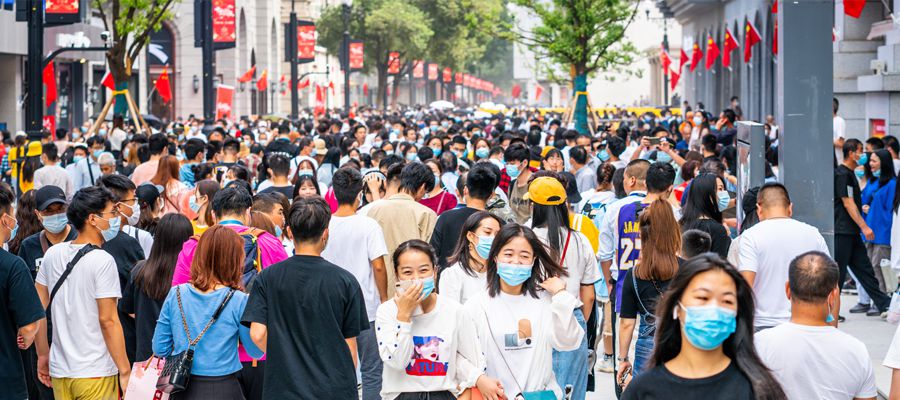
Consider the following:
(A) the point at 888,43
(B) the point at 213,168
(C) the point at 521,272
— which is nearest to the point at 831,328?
(C) the point at 521,272

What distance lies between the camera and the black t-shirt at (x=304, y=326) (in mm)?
6004

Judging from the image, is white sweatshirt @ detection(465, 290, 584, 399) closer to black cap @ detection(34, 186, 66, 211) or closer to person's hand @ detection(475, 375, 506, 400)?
person's hand @ detection(475, 375, 506, 400)

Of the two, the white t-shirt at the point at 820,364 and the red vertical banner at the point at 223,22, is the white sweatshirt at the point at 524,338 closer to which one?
Result: the white t-shirt at the point at 820,364

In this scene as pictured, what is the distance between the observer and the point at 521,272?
19.8 feet

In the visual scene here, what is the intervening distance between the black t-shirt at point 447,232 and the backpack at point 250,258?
1.73m

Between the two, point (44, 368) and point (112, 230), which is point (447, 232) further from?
point (44, 368)

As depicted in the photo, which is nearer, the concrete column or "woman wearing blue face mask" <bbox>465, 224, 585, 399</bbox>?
"woman wearing blue face mask" <bbox>465, 224, 585, 399</bbox>

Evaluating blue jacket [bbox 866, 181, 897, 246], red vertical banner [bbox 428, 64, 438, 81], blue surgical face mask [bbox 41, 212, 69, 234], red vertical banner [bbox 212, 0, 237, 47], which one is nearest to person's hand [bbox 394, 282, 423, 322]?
blue surgical face mask [bbox 41, 212, 69, 234]

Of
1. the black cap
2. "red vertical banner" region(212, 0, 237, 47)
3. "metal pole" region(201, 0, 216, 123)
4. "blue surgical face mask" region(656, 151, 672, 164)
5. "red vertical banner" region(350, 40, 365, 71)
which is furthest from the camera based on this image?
"red vertical banner" region(350, 40, 365, 71)

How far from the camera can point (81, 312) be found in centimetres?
707

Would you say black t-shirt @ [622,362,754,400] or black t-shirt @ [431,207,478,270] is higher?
black t-shirt @ [431,207,478,270]

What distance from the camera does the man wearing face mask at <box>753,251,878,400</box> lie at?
16.1 feet

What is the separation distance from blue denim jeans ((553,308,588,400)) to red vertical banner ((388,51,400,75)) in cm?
6586

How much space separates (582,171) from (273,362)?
8.21 m
